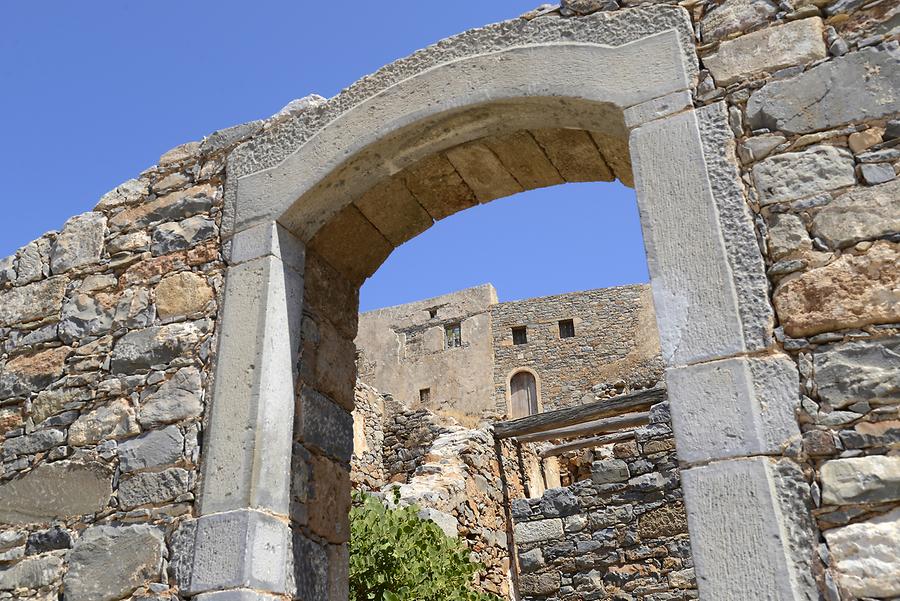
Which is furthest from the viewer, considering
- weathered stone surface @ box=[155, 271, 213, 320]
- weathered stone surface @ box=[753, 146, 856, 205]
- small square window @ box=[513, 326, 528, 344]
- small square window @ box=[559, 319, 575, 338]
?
small square window @ box=[513, 326, 528, 344]

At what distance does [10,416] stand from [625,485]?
5.21 m

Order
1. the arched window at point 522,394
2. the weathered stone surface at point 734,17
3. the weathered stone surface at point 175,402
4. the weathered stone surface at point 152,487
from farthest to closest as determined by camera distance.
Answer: the arched window at point 522,394, the weathered stone surface at point 175,402, the weathered stone surface at point 152,487, the weathered stone surface at point 734,17

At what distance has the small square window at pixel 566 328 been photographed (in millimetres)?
23219

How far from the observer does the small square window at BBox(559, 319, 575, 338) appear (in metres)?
23.2

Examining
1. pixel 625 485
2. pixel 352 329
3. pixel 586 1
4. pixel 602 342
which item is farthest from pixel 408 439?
pixel 586 1

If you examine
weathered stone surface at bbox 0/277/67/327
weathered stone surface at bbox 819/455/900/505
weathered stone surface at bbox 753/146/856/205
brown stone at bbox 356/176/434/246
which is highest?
brown stone at bbox 356/176/434/246

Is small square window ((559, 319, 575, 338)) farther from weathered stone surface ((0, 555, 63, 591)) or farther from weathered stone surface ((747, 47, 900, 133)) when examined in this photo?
weathered stone surface ((747, 47, 900, 133))

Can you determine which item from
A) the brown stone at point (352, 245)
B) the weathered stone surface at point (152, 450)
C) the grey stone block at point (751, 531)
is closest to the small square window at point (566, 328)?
the brown stone at point (352, 245)

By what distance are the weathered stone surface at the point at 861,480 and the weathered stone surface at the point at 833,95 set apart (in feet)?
3.70

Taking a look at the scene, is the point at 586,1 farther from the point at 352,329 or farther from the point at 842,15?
the point at 352,329

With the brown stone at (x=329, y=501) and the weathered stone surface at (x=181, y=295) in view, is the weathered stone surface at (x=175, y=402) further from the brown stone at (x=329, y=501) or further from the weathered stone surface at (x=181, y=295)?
the brown stone at (x=329, y=501)

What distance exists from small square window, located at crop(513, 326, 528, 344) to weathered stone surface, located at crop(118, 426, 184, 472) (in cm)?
2012

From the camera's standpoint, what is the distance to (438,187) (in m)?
4.02

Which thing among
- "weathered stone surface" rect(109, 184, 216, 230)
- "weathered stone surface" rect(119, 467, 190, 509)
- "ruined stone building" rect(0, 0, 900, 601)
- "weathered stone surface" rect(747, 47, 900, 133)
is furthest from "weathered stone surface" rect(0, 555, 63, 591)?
"weathered stone surface" rect(747, 47, 900, 133)
